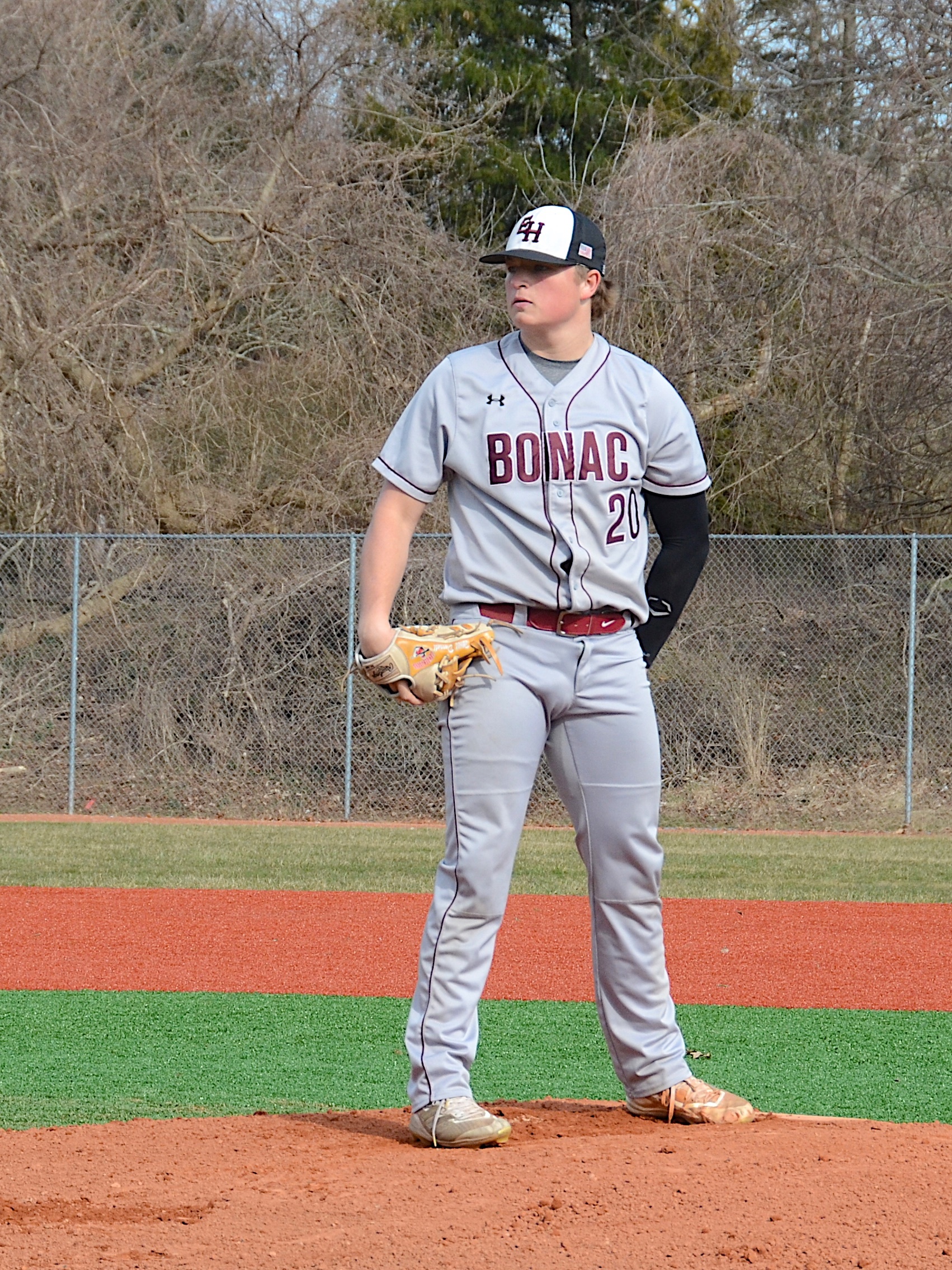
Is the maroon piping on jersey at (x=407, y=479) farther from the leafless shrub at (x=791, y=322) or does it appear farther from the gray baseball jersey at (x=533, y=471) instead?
the leafless shrub at (x=791, y=322)

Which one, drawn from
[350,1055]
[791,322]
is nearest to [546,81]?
[791,322]

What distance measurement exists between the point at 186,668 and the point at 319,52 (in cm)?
722

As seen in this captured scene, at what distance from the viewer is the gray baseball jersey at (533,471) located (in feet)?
12.2

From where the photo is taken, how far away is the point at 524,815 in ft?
12.3

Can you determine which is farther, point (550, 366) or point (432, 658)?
point (550, 366)

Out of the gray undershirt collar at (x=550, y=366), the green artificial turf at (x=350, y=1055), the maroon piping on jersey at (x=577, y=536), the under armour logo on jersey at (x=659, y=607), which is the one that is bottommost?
the green artificial turf at (x=350, y=1055)

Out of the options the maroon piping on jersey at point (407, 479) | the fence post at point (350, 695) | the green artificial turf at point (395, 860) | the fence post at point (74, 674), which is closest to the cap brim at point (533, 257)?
the maroon piping on jersey at point (407, 479)

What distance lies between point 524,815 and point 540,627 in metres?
0.46

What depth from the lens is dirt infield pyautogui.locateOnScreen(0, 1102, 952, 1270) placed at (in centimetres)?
293

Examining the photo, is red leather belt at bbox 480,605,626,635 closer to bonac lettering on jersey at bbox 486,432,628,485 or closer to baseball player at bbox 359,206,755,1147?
baseball player at bbox 359,206,755,1147

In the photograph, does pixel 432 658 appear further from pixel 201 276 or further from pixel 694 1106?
pixel 201 276

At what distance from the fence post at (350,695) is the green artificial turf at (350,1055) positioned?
280 inches

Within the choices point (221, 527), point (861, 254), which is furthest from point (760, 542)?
point (221, 527)

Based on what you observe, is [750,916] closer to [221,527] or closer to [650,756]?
[650,756]
